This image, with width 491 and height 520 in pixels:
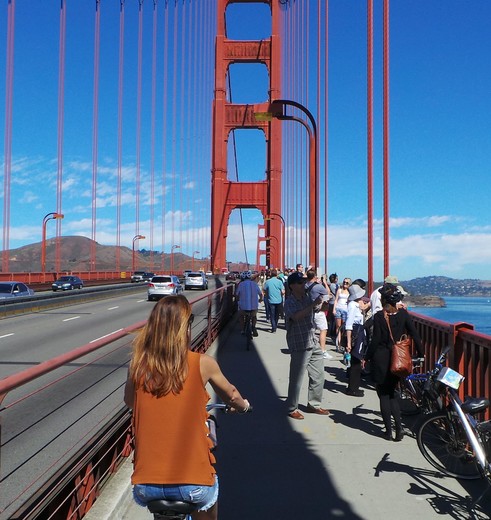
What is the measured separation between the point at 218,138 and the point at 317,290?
5328cm

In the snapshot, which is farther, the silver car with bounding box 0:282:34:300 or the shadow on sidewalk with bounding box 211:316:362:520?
the silver car with bounding box 0:282:34:300

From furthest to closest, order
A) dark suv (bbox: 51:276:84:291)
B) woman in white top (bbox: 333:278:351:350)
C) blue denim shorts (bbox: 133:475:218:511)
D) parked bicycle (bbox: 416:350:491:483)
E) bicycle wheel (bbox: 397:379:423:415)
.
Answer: dark suv (bbox: 51:276:84:291), woman in white top (bbox: 333:278:351:350), bicycle wheel (bbox: 397:379:423:415), parked bicycle (bbox: 416:350:491:483), blue denim shorts (bbox: 133:475:218:511)

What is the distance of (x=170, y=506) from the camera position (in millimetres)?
2152

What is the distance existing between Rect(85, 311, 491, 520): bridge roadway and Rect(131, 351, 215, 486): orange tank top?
151 cm

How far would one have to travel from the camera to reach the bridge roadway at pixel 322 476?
3.69 m

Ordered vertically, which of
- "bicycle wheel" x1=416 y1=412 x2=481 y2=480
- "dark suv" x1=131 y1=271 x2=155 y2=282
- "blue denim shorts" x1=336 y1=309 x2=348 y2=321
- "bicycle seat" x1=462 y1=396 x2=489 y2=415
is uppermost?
"dark suv" x1=131 y1=271 x2=155 y2=282

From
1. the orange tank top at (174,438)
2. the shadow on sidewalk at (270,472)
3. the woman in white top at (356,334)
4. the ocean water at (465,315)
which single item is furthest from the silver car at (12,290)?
the orange tank top at (174,438)

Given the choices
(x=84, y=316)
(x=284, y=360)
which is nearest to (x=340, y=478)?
(x=284, y=360)

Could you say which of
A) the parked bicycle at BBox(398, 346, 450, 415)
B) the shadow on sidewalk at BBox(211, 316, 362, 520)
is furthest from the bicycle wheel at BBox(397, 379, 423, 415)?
the shadow on sidewalk at BBox(211, 316, 362, 520)

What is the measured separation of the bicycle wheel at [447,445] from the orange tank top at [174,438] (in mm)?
2680

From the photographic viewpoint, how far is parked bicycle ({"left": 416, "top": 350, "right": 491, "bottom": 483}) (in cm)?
390

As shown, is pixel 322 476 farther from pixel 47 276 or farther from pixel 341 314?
pixel 47 276

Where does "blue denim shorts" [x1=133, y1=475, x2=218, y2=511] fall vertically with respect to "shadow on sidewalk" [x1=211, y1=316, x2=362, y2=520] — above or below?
above

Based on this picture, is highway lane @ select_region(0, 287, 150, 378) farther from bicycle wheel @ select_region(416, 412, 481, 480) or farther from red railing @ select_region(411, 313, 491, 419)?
bicycle wheel @ select_region(416, 412, 481, 480)
